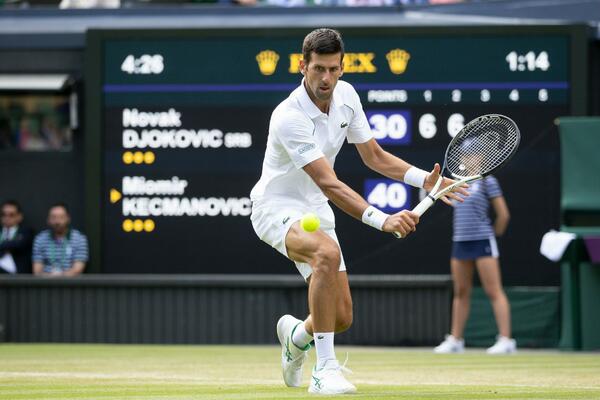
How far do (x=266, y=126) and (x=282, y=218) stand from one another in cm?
669

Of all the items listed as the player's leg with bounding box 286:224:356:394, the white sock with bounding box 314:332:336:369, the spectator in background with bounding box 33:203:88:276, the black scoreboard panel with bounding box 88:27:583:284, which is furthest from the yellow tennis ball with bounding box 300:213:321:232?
the spectator in background with bounding box 33:203:88:276

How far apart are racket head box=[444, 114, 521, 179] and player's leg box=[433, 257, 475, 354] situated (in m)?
5.07

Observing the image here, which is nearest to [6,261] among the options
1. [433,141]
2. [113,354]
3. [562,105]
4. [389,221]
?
[113,354]

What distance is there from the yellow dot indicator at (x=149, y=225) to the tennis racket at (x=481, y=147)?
6.72 m

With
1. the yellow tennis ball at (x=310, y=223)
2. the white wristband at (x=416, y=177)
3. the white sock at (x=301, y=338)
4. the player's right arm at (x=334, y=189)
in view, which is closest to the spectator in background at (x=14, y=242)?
the white sock at (x=301, y=338)

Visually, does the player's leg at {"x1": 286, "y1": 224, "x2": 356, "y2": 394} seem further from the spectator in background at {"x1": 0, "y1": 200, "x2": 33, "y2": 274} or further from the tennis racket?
the spectator in background at {"x1": 0, "y1": 200, "x2": 33, "y2": 274}

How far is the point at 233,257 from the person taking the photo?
46.8 feet

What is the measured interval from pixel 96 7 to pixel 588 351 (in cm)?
654

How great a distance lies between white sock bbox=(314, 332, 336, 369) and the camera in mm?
7324

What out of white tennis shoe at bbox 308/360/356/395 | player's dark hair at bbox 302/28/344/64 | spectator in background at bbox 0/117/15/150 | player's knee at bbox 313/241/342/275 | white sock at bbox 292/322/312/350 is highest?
player's dark hair at bbox 302/28/344/64

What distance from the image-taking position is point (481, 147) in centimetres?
787

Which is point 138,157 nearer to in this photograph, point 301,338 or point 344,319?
point 301,338

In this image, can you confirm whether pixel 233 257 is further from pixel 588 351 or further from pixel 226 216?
pixel 588 351

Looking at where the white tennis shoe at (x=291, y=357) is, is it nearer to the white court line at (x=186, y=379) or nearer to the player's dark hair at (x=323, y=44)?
the white court line at (x=186, y=379)
